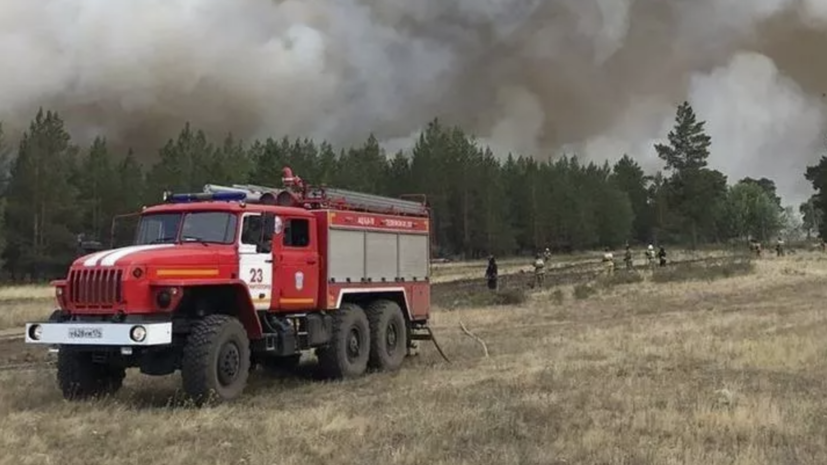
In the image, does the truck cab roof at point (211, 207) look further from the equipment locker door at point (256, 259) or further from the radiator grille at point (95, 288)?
the radiator grille at point (95, 288)

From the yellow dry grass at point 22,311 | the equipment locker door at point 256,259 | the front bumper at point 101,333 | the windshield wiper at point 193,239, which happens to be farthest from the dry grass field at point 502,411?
the yellow dry grass at point 22,311

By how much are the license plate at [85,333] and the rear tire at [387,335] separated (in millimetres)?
6293

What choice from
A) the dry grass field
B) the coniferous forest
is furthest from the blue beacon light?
the coniferous forest

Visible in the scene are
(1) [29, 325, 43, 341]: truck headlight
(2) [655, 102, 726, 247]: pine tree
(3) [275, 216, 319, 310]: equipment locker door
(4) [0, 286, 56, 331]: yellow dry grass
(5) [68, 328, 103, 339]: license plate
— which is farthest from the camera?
(2) [655, 102, 726, 247]: pine tree

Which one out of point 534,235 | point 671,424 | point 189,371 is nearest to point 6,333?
point 189,371

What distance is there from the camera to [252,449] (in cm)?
930

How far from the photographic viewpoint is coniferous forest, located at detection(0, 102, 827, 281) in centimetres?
7494

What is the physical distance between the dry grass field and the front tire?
13.9 inches

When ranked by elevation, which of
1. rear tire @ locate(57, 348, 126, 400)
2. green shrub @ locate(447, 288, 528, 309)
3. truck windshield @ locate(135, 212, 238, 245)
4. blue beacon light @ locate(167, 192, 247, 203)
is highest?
blue beacon light @ locate(167, 192, 247, 203)

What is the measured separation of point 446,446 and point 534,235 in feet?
334

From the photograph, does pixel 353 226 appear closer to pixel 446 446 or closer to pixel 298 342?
pixel 298 342

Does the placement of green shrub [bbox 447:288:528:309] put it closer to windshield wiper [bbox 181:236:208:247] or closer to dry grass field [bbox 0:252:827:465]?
dry grass field [bbox 0:252:827:465]

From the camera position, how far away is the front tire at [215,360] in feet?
41.2

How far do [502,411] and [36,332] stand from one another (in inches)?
262
